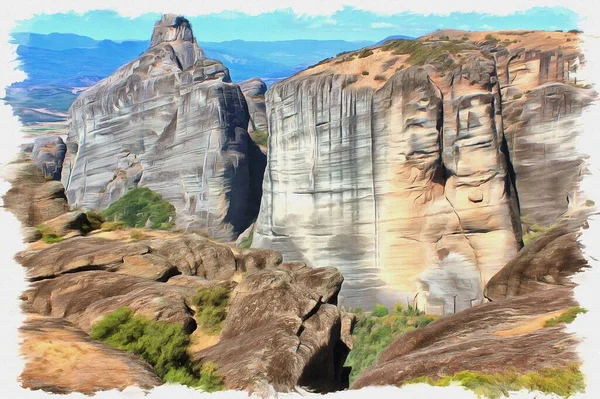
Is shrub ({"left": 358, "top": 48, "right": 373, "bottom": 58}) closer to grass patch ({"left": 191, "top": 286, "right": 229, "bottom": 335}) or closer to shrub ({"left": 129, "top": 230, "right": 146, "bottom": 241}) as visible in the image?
shrub ({"left": 129, "top": 230, "right": 146, "bottom": 241})

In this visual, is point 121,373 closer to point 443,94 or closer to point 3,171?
point 3,171

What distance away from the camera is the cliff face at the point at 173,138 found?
1663 inches

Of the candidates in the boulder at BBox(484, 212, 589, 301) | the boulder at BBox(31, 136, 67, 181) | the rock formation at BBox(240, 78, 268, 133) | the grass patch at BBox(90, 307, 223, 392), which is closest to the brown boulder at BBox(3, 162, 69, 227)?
the grass patch at BBox(90, 307, 223, 392)

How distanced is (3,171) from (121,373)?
9.22 metres

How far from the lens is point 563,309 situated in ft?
29.7

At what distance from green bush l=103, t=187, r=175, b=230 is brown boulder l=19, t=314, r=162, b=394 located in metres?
36.3

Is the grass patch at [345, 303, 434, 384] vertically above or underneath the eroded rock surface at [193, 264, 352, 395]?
underneath

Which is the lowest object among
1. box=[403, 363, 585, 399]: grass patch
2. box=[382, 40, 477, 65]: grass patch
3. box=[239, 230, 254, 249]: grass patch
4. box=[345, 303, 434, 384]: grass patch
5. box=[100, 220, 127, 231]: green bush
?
box=[345, 303, 434, 384]: grass patch

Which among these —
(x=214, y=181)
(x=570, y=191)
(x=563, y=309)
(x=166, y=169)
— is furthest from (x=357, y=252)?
(x=166, y=169)

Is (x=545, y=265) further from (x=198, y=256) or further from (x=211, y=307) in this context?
(x=198, y=256)

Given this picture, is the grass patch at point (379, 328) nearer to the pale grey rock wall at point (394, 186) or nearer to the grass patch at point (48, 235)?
the pale grey rock wall at point (394, 186)

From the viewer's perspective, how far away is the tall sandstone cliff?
26359 millimetres

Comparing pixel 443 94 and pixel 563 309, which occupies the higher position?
pixel 443 94

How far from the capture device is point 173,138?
1756 inches
